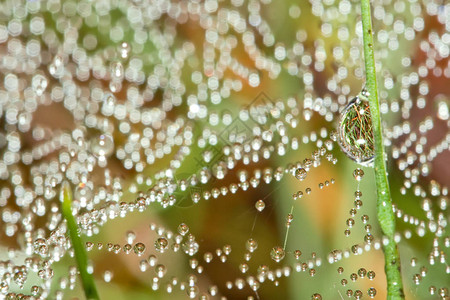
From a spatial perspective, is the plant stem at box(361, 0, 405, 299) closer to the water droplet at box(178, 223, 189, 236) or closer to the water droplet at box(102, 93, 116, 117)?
the water droplet at box(178, 223, 189, 236)

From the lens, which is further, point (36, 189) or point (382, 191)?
point (36, 189)

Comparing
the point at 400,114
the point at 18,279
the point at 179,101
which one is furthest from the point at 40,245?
the point at 400,114

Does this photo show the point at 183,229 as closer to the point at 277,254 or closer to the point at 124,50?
the point at 277,254

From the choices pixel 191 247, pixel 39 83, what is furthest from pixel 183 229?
pixel 39 83

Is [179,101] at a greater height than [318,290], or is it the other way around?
[179,101]

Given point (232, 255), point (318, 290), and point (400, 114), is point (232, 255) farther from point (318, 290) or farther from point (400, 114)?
point (400, 114)

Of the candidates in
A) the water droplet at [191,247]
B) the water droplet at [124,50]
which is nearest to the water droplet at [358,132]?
the water droplet at [191,247]
